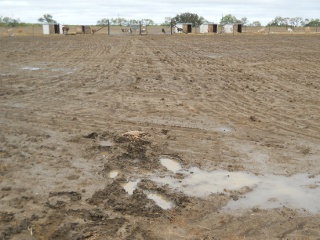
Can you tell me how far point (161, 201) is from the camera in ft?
16.4

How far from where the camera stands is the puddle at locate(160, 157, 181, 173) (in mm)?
6021

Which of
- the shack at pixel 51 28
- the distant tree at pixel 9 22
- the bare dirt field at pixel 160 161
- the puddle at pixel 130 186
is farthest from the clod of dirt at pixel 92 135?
the distant tree at pixel 9 22

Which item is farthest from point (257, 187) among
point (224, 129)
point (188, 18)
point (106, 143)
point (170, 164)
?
point (188, 18)

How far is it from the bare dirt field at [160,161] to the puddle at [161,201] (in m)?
0.03

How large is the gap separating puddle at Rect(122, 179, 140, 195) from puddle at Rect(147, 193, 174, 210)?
266 millimetres

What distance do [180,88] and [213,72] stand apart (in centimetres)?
362

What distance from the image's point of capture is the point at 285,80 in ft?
43.4

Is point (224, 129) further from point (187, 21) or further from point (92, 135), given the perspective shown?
point (187, 21)

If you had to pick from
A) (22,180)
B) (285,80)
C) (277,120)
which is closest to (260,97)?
(277,120)

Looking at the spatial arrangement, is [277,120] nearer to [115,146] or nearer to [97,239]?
[115,146]

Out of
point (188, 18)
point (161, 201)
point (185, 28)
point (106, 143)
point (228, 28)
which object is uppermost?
point (188, 18)

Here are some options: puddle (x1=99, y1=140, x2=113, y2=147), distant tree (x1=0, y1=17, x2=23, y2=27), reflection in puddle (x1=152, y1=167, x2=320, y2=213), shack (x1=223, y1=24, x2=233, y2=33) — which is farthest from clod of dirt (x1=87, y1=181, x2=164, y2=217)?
distant tree (x1=0, y1=17, x2=23, y2=27)

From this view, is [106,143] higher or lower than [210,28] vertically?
lower

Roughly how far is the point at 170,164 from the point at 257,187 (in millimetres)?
1459
